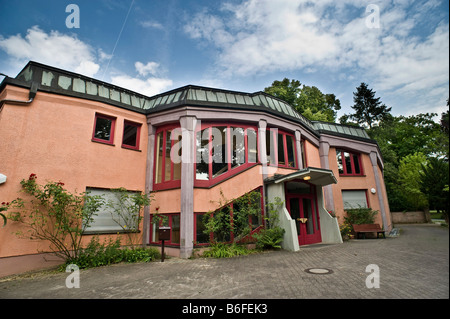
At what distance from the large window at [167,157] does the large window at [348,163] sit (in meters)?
11.5

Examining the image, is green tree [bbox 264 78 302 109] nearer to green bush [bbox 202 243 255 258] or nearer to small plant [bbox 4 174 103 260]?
→ green bush [bbox 202 243 255 258]

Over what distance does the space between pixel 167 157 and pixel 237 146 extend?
3449 millimetres

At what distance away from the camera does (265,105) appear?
1228 centimetres

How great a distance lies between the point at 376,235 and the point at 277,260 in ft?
31.6

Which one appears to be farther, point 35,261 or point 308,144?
point 308,144

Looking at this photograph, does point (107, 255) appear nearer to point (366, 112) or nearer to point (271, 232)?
point (271, 232)

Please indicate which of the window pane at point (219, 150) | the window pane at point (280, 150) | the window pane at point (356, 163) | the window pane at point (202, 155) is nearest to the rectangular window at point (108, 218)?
the window pane at point (202, 155)

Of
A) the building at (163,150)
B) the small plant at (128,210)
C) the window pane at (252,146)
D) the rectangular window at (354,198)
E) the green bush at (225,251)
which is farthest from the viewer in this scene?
the rectangular window at (354,198)

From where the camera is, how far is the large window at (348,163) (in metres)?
16.3

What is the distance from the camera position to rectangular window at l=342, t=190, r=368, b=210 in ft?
50.9

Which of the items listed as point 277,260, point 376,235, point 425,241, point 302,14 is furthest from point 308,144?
point 425,241

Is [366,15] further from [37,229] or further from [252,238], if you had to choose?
[37,229]

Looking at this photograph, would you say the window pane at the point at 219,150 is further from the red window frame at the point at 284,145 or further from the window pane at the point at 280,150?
the window pane at the point at 280,150

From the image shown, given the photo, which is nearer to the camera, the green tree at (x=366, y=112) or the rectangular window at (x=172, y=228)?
the rectangular window at (x=172, y=228)
